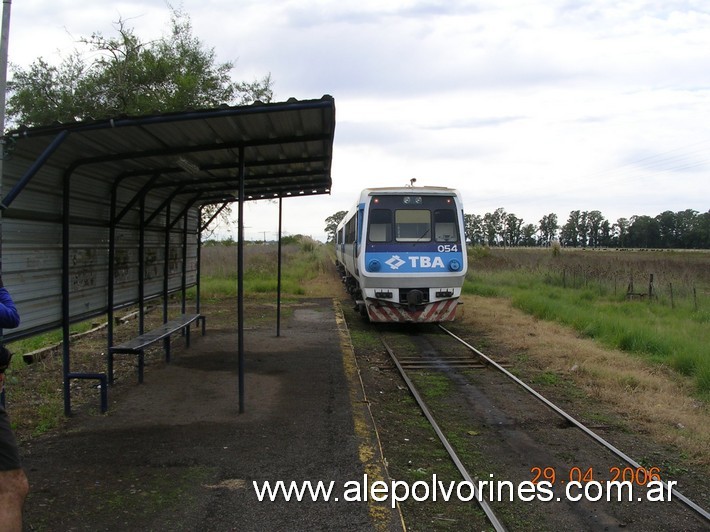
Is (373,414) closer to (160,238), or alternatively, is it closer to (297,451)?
(297,451)

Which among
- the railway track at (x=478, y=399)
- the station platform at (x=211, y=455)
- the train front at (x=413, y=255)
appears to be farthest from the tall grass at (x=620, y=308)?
the station platform at (x=211, y=455)

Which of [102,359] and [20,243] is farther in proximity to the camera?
[102,359]

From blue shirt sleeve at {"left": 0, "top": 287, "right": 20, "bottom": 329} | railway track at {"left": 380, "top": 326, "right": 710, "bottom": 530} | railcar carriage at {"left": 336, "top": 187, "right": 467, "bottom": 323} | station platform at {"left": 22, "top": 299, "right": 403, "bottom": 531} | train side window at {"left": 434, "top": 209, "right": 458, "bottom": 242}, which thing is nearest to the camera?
blue shirt sleeve at {"left": 0, "top": 287, "right": 20, "bottom": 329}

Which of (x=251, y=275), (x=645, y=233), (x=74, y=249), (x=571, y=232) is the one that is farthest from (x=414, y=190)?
(x=571, y=232)

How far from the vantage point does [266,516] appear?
149 inches

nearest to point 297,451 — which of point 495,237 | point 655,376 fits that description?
point 655,376

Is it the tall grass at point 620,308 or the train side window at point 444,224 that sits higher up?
the train side window at point 444,224

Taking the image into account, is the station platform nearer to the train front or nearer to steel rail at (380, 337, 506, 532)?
steel rail at (380, 337, 506, 532)

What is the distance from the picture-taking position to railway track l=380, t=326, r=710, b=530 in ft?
13.4

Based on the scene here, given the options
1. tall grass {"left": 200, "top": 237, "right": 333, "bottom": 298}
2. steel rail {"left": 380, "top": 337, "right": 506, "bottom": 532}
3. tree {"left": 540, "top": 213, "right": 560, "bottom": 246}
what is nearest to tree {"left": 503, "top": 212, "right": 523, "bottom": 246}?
tree {"left": 540, "top": 213, "right": 560, "bottom": 246}

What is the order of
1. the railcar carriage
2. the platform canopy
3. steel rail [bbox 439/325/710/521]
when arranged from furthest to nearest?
the railcar carriage, the platform canopy, steel rail [bbox 439/325/710/521]

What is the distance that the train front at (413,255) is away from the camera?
11.5 m

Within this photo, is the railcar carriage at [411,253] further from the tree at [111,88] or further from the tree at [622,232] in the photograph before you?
the tree at [622,232]

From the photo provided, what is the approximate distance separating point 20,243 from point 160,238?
4.24 m
